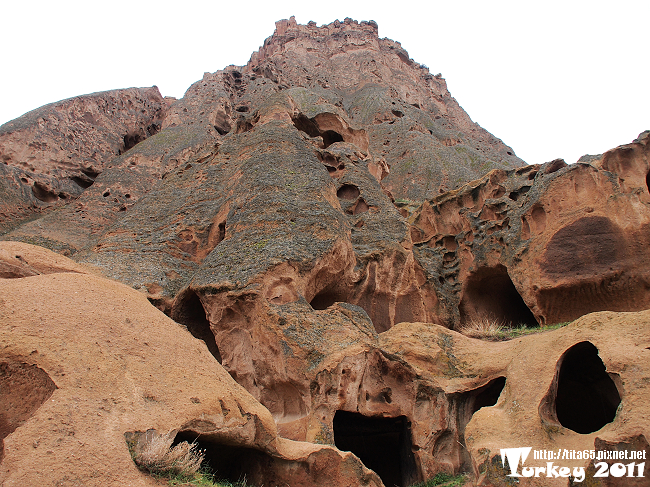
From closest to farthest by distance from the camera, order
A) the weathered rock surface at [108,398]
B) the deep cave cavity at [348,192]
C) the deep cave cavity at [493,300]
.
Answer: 1. the weathered rock surface at [108,398]
2. the deep cave cavity at [493,300]
3. the deep cave cavity at [348,192]

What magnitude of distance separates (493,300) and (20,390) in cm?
1164

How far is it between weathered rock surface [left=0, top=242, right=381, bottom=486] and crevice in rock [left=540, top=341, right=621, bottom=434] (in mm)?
3277

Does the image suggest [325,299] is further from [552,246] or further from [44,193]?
[44,193]

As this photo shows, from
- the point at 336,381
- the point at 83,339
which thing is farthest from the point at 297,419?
the point at 83,339

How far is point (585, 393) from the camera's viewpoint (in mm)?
7375

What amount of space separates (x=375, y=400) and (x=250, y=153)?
25.3 ft

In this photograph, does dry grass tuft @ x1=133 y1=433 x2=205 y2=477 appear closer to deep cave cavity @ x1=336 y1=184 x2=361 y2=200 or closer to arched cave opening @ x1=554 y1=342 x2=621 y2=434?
arched cave opening @ x1=554 y1=342 x2=621 y2=434

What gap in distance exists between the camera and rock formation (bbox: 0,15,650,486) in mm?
5522

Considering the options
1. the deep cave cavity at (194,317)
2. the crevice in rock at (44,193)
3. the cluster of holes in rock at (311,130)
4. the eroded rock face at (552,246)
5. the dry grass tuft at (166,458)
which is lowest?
the dry grass tuft at (166,458)

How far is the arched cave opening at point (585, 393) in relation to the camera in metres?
7.09

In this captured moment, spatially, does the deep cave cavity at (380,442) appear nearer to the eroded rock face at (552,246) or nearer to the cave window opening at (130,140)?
the eroded rock face at (552,246)

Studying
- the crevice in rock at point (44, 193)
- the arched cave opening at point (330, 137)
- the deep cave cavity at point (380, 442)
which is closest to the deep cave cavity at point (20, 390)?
the deep cave cavity at point (380, 442)

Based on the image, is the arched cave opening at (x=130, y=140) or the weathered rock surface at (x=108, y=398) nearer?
the weathered rock surface at (x=108, y=398)

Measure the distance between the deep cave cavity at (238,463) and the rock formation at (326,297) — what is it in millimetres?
52
